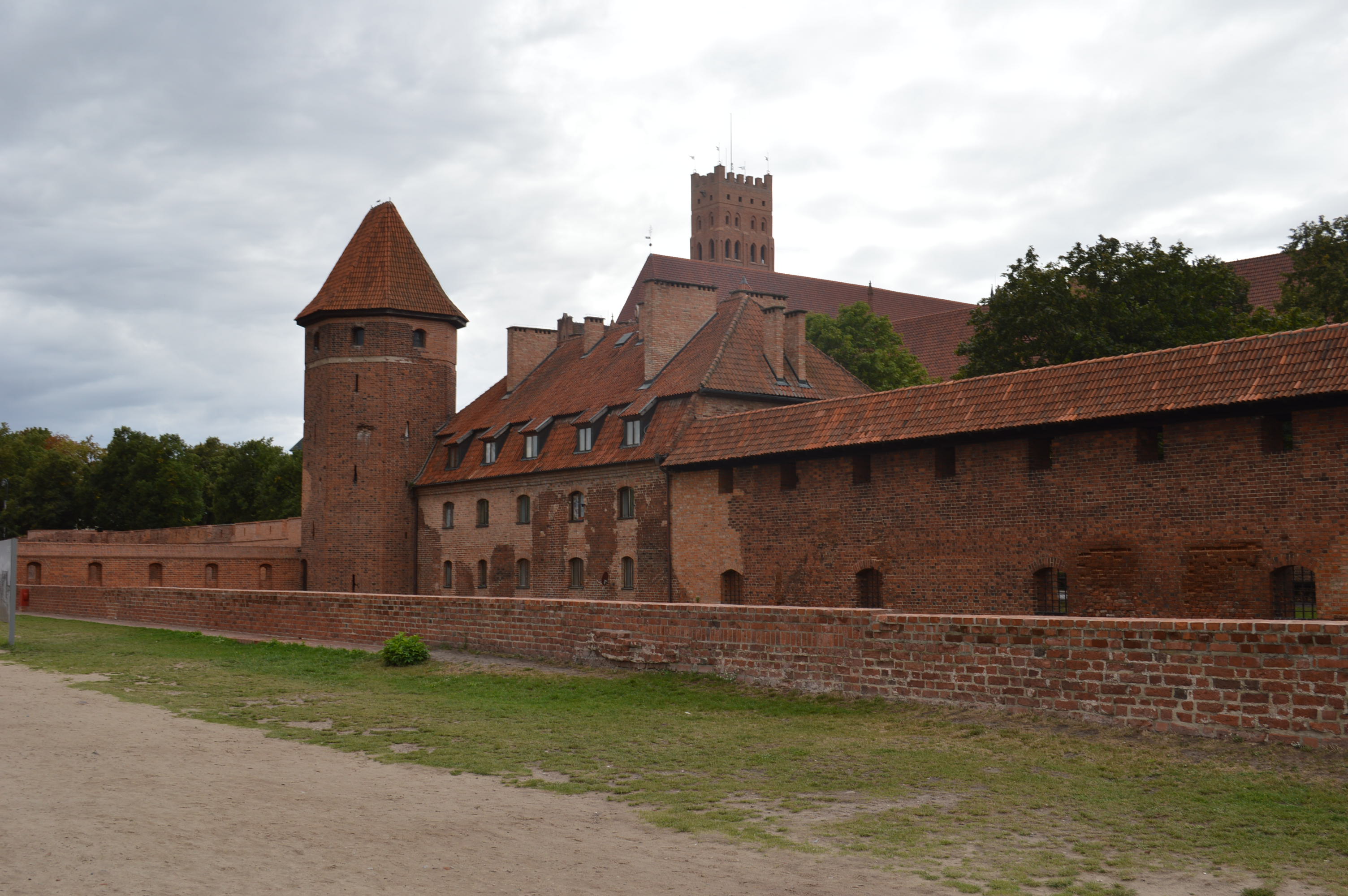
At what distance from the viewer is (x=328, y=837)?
332 inches

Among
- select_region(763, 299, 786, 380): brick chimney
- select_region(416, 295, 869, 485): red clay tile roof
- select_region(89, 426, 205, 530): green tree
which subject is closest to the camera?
select_region(416, 295, 869, 485): red clay tile roof

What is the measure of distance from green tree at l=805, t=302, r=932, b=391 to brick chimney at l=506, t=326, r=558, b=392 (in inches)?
377

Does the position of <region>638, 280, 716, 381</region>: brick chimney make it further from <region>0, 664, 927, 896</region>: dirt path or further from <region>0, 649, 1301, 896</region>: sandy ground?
<region>0, 649, 1301, 896</region>: sandy ground

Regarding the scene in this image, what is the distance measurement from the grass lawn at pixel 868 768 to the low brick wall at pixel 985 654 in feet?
0.91

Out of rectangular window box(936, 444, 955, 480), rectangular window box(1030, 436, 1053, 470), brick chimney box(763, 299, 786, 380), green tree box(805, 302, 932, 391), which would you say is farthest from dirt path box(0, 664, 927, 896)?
green tree box(805, 302, 932, 391)

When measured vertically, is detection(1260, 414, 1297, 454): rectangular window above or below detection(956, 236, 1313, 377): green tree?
below

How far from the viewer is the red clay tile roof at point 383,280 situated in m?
42.2

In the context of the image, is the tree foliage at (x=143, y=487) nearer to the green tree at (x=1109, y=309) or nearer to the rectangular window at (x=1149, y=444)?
the green tree at (x=1109, y=309)

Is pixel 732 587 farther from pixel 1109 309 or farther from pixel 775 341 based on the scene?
pixel 1109 309

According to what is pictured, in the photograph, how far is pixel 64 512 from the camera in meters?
67.3

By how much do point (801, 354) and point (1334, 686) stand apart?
23.8 meters

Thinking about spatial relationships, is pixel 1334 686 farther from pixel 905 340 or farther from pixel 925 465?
pixel 905 340

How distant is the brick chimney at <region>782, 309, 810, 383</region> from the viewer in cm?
3381

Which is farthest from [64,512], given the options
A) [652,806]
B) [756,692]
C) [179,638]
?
[652,806]
